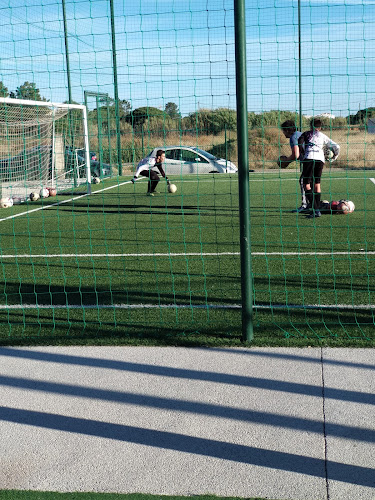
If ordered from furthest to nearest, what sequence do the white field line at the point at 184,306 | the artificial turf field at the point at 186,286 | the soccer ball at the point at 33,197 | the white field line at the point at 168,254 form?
the soccer ball at the point at 33,197 → the white field line at the point at 168,254 → the white field line at the point at 184,306 → the artificial turf field at the point at 186,286

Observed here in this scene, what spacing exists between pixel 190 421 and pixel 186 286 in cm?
331

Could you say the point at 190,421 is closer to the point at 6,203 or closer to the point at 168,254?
the point at 168,254

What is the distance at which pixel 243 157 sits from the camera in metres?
4.72

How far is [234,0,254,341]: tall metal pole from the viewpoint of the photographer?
4582mm

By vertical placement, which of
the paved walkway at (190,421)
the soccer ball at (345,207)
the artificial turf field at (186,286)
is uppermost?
the soccer ball at (345,207)

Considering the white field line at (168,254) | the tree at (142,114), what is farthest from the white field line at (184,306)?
the white field line at (168,254)

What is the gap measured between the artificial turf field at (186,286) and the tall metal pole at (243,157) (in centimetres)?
33

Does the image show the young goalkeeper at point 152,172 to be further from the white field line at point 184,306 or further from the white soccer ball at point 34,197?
the white field line at point 184,306

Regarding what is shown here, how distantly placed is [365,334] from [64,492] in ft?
9.63

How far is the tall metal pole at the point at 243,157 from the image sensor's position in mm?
4582

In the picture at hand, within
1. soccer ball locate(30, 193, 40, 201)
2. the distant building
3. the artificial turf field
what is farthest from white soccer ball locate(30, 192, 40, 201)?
the distant building

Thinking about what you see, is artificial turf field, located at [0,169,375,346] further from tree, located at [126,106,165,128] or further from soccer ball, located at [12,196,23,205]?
soccer ball, located at [12,196,23,205]

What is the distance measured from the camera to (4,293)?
22.2 ft

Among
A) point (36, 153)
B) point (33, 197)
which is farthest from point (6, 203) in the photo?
point (36, 153)
